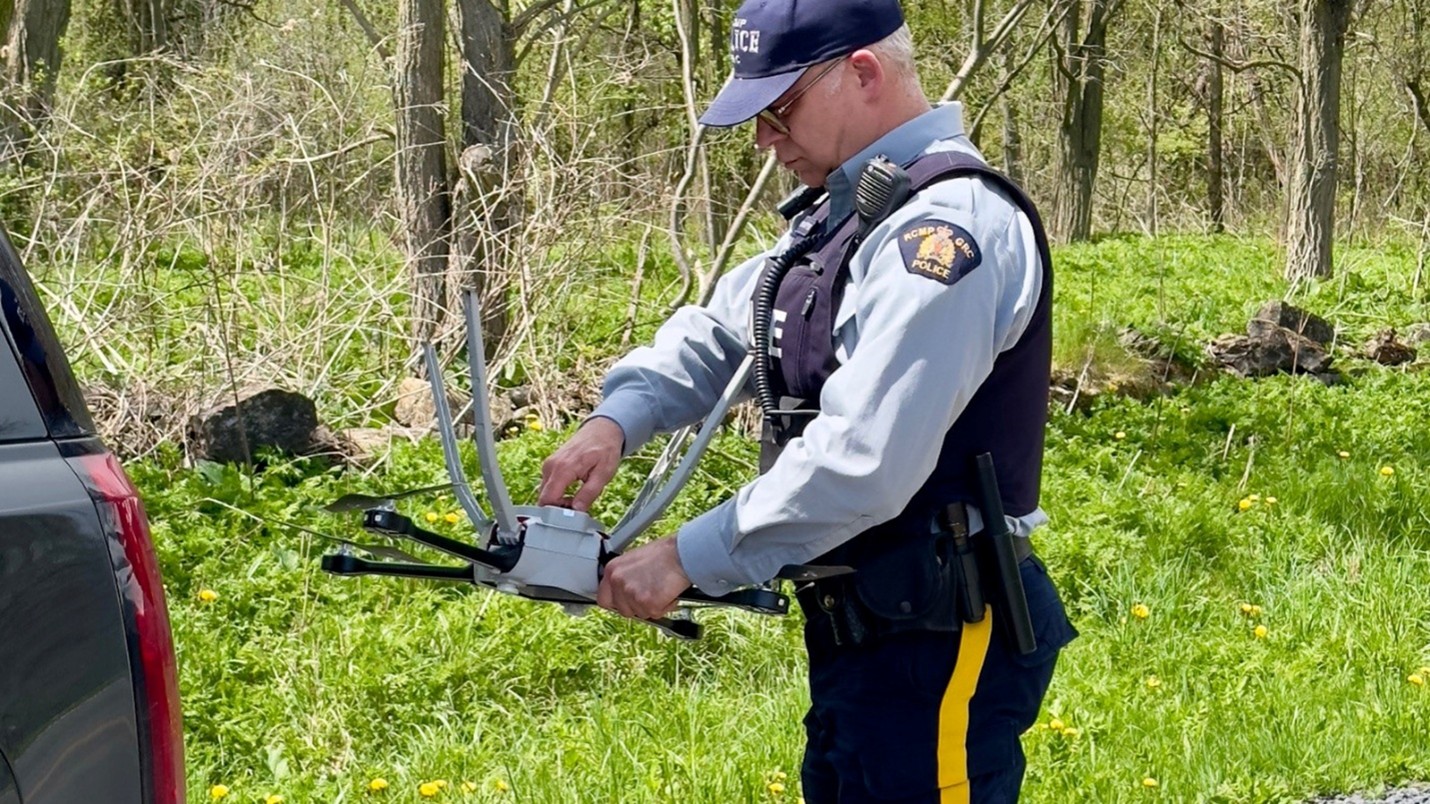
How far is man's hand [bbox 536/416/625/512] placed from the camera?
2.89 m

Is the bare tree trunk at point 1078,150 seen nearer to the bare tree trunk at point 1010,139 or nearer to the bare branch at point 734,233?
the bare tree trunk at point 1010,139

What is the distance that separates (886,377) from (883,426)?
0.24 ft

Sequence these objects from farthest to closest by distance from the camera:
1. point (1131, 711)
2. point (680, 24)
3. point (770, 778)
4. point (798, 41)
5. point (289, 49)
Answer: point (289, 49) → point (680, 24) → point (1131, 711) → point (770, 778) → point (798, 41)

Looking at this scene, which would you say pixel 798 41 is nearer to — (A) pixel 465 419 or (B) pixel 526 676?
(B) pixel 526 676

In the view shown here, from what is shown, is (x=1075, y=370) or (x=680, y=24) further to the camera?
(x=1075, y=370)

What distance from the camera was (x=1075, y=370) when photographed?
390 inches

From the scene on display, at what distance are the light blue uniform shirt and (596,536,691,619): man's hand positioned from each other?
0.02m

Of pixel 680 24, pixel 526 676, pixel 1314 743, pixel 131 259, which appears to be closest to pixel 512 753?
pixel 526 676

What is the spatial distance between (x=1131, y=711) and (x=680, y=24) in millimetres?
4588

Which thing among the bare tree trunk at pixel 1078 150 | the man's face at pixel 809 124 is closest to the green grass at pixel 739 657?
the man's face at pixel 809 124

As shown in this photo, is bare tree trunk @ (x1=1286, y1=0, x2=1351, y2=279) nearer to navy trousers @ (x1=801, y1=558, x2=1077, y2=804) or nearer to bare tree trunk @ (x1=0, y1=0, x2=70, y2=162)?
bare tree trunk @ (x1=0, y1=0, x2=70, y2=162)

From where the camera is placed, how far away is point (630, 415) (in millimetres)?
3000

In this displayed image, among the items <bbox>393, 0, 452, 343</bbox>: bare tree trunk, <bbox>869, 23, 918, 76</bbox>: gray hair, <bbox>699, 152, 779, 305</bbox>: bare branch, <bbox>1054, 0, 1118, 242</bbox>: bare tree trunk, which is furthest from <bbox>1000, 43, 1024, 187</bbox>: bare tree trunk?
<bbox>869, 23, 918, 76</bbox>: gray hair

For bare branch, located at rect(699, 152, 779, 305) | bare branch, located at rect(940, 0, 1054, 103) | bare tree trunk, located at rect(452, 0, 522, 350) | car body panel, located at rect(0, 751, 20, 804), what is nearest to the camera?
car body panel, located at rect(0, 751, 20, 804)
